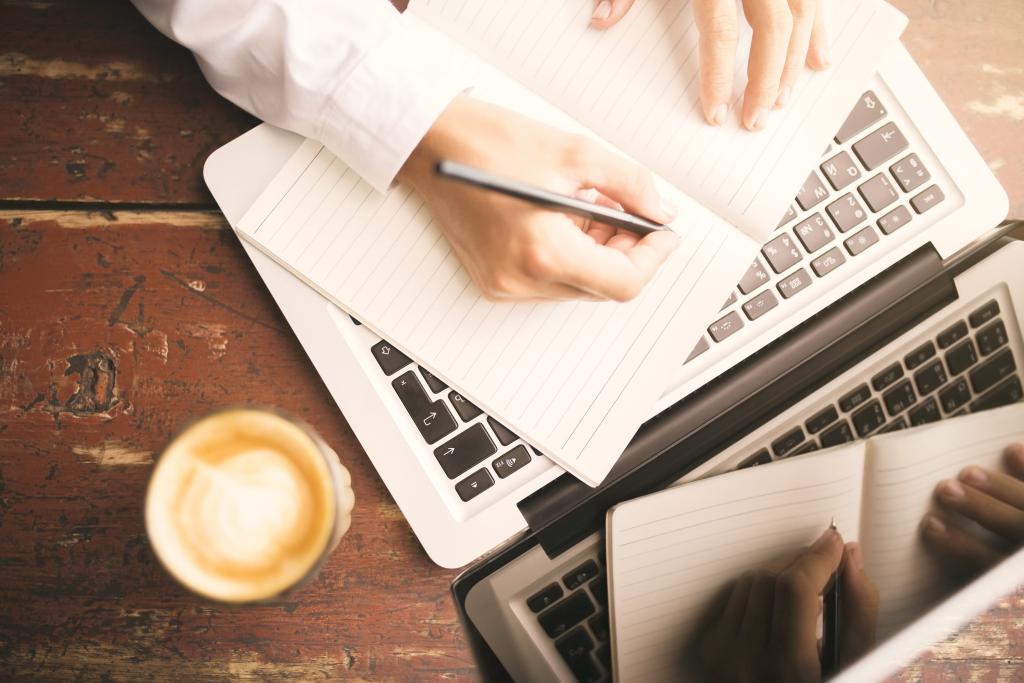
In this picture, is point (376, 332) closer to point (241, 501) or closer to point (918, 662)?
point (241, 501)

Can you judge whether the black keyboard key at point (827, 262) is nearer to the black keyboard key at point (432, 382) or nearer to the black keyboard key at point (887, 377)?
the black keyboard key at point (887, 377)

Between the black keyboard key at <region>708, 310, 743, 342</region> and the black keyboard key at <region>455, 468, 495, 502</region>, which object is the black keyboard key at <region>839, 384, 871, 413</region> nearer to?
the black keyboard key at <region>708, 310, 743, 342</region>

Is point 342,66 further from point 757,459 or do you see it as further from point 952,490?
point 952,490

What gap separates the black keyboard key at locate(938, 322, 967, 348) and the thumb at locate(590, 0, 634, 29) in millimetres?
334

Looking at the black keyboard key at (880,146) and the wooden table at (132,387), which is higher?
the black keyboard key at (880,146)

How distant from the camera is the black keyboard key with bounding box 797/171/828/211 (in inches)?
18.1

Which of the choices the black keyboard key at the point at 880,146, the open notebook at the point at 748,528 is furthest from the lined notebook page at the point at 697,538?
the black keyboard key at the point at 880,146

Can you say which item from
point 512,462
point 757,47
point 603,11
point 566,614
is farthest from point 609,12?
point 566,614

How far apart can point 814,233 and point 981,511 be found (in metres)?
0.22

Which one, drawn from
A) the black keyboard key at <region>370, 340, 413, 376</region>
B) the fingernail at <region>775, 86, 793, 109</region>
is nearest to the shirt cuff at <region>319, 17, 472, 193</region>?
the black keyboard key at <region>370, 340, 413, 376</region>

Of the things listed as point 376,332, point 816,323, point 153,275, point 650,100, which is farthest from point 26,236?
→ point 816,323

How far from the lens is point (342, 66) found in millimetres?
424

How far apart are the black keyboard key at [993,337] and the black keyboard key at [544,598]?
37 centimetres

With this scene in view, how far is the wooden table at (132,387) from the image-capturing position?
0.45 meters
